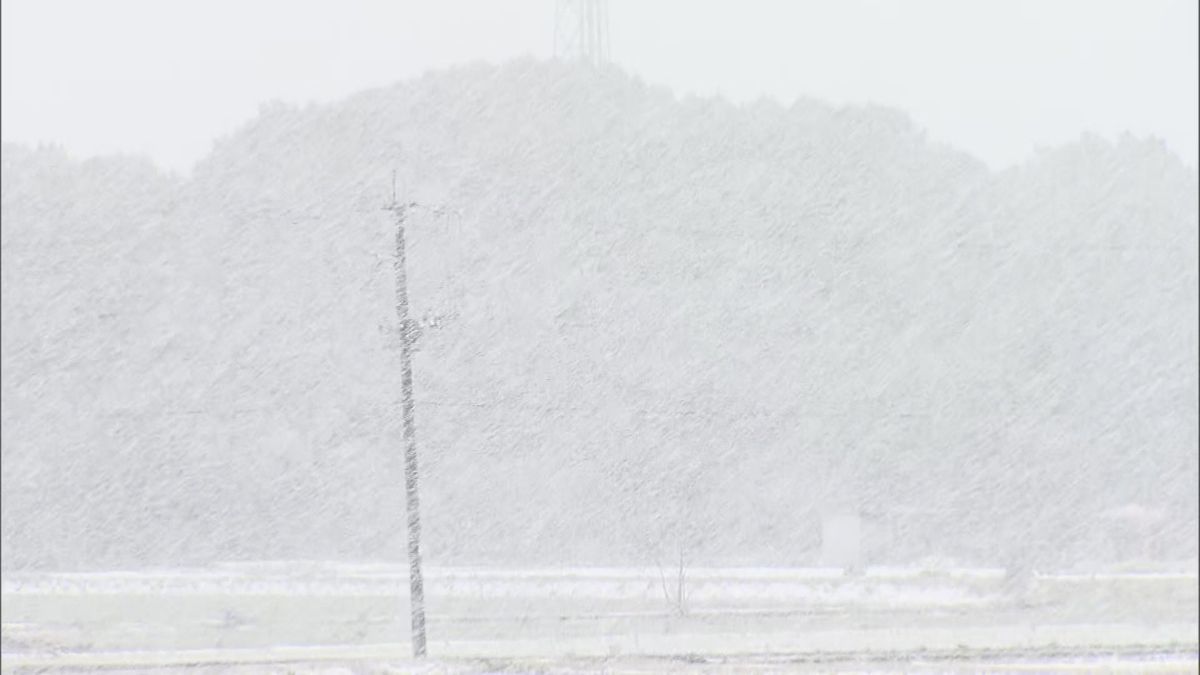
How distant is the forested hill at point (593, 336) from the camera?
127 feet

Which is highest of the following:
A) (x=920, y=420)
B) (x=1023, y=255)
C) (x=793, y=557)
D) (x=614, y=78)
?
(x=614, y=78)

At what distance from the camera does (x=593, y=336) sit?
44.8 meters

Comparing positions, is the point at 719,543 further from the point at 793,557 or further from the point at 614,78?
the point at 614,78

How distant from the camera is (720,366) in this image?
42.9m

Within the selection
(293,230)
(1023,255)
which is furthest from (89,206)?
(1023,255)

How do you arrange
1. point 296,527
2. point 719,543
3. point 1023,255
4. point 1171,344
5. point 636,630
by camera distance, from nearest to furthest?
point 636,630 < point 719,543 < point 296,527 < point 1171,344 < point 1023,255

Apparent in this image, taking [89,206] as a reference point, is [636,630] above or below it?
below

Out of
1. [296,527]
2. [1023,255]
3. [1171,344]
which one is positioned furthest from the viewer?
[1023,255]

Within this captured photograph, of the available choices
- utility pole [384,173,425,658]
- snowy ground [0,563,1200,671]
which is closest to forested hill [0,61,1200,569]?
snowy ground [0,563,1200,671]

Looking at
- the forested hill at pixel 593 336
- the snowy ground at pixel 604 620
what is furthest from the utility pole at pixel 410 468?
the forested hill at pixel 593 336

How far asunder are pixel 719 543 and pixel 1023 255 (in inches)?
631

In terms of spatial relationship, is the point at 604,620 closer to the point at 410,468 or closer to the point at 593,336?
the point at 410,468

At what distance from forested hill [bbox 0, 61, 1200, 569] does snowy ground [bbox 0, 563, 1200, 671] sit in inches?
185

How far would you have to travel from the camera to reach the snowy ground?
1627cm
